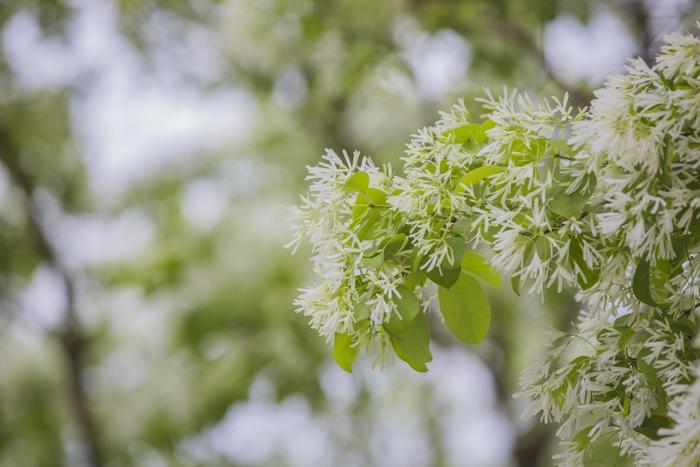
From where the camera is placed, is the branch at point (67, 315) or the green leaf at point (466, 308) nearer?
the green leaf at point (466, 308)

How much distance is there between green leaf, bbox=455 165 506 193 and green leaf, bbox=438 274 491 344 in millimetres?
155

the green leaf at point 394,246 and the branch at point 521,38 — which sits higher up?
the branch at point 521,38

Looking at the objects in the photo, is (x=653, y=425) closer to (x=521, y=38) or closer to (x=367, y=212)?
(x=367, y=212)

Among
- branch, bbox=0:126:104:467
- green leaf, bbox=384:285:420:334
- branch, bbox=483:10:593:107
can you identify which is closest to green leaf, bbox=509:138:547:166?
green leaf, bbox=384:285:420:334

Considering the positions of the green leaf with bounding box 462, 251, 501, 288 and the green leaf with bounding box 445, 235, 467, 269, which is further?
the green leaf with bounding box 462, 251, 501, 288

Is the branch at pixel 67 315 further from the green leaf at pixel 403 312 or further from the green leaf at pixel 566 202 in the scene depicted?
the green leaf at pixel 566 202

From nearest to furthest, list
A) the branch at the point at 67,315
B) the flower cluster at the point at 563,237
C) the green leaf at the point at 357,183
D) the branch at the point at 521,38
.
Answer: the flower cluster at the point at 563,237 < the green leaf at the point at 357,183 < the branch at the point at 521,38 < the branch at the point at 67,315

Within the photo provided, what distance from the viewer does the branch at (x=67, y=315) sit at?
4.69 metres

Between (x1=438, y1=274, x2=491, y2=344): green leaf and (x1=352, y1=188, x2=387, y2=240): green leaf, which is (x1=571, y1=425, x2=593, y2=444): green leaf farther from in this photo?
(x1=352, y1=188, x2=387, y2=240): green leaf

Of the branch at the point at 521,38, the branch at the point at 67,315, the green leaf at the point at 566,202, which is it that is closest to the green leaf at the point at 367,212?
the green leaf at the point at 566,202

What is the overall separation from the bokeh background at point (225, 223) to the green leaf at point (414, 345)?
139cm

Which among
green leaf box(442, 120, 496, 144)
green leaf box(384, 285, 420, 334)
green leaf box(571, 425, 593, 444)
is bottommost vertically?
green leaf box(571, 425, 593, 444)

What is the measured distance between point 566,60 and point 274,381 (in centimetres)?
219

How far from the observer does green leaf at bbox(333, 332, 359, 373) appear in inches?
40.0
